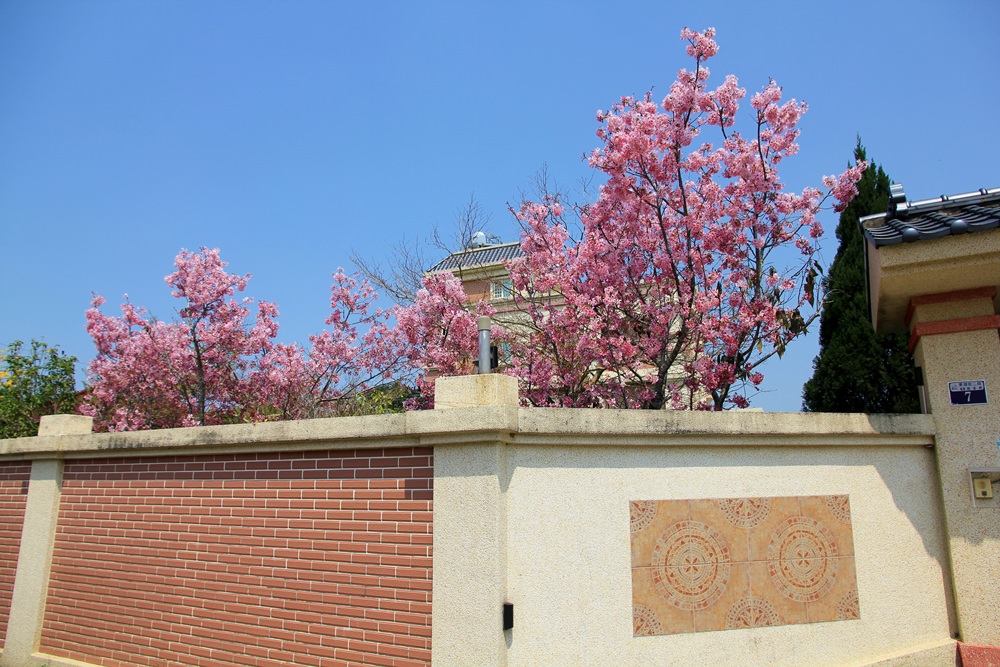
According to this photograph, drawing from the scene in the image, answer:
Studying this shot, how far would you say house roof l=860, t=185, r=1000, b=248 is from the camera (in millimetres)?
4945

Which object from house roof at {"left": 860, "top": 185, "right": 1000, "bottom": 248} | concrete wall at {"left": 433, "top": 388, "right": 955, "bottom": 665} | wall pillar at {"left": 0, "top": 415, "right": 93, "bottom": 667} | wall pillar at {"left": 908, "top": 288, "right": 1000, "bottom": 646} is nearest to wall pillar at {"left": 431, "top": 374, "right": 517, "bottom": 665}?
concrete wall at {"left": 433, "top": 388, "right": 955, "bottom": 665}

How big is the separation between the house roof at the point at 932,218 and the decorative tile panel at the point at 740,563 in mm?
2000

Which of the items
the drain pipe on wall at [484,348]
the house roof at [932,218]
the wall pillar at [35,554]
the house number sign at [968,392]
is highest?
the house roof at [932,218]

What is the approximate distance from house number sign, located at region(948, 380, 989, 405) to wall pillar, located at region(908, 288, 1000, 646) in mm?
31

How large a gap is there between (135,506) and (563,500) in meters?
3.89

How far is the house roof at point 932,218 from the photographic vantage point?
195 inches

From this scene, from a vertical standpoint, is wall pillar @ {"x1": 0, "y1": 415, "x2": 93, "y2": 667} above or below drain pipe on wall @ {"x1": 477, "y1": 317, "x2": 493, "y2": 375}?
below

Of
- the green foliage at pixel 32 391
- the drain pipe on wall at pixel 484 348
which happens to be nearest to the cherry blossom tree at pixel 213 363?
the green foliage at pixel 32 391

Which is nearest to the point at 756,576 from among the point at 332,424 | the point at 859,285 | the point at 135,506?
the point at 332,424

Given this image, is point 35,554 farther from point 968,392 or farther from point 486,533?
point 968,392

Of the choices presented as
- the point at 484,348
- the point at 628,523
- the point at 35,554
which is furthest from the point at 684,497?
the point at 35,554

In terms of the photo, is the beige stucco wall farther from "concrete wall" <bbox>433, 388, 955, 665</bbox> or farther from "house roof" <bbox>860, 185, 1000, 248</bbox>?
"house roof" <bbox>860, 185, 1000, 248</bbox>

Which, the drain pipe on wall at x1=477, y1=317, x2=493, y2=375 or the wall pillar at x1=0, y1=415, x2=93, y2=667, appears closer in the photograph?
the drain pipe on wall at x1=477, y1=317, x2=493, y2=375

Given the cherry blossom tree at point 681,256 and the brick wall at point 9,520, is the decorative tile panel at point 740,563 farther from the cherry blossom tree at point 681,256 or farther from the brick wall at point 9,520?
the brick wall at point 9,520
